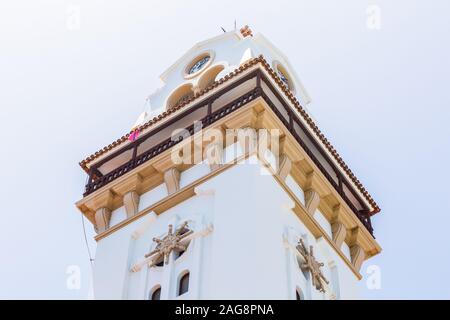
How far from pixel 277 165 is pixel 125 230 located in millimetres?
3767

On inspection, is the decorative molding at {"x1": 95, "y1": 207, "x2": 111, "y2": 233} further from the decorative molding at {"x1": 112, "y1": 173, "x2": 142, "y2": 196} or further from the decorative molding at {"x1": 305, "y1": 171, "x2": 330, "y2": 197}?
the decorative molding at {"x1": 305, "y1": 171, "x2": 330, "y2": 197}

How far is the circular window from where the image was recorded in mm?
24922

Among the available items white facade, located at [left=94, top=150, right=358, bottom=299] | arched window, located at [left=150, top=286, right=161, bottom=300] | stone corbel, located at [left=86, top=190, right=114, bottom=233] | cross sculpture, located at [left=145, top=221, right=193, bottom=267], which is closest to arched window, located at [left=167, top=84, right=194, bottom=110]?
stone corbel, located at [left=86, top=190, right=114, bottom=233]

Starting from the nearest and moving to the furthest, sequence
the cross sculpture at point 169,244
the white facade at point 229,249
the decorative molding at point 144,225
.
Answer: the white facade at point 229,249, the cross sculpture at point 169,244, the decorative molding at point 144,225

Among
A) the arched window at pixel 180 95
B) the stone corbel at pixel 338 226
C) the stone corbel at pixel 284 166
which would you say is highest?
the arched window at pixel 180 95

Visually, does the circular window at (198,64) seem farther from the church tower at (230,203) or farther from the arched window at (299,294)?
the arched window at (299,294)

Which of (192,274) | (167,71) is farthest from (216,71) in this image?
(192,274)

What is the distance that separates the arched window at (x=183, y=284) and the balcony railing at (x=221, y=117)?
4218 mm

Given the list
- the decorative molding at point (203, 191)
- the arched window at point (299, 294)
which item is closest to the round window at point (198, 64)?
the decorative molding at point (203, 191)

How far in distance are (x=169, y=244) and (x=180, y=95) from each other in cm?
692

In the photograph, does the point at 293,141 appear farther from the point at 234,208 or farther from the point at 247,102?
the point at 234,208

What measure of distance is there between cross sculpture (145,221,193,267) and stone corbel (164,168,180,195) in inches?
55.5

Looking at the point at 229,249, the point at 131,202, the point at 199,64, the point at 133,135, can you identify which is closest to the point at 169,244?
the point at 229,249

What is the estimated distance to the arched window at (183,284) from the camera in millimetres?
17625
